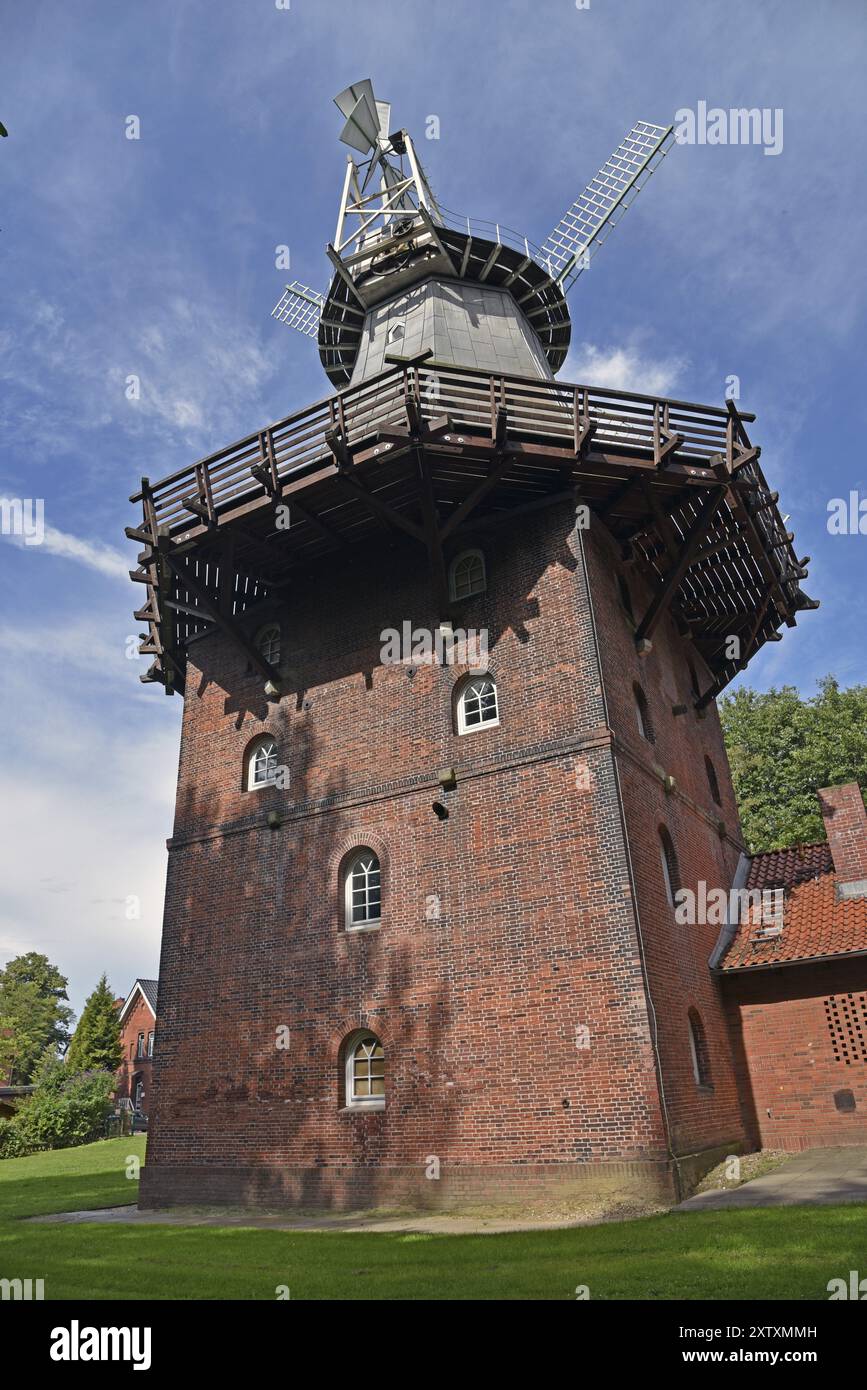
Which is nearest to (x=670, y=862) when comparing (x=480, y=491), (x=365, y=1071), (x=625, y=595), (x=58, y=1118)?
(x=625, y=595)

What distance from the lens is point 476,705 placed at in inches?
622

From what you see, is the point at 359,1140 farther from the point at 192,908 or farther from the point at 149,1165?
the point at 192,908

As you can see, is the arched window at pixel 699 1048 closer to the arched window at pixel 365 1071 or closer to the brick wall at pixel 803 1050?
the brick wall at pixel 803 1050

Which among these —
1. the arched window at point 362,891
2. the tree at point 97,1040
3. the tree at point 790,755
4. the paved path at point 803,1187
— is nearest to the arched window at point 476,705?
the arched window at point 362,891

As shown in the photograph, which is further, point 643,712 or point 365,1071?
point 643,712

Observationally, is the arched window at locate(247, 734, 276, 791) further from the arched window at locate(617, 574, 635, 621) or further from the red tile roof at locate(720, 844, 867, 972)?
the red tile roof at locate(720, 844, 867, 972)

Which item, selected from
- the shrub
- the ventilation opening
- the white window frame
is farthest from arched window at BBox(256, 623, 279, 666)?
the shrub

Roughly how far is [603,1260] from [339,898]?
836cm

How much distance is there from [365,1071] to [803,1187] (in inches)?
260

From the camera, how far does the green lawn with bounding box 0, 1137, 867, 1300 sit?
23.5 ft

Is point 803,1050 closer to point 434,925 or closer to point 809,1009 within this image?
point 809,1009

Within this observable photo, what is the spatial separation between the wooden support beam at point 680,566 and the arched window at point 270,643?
24.0 ft
